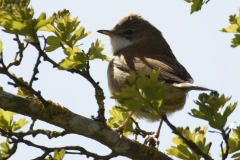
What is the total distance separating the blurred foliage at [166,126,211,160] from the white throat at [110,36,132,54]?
3461 mm

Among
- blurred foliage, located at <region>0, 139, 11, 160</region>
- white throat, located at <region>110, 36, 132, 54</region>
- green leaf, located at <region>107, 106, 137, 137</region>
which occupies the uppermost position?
white throat, located at <region>110, 36, 132, 54</region>

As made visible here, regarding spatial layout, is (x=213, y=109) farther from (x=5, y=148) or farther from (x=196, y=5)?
(x=5, y=148)

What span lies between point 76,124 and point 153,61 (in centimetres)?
247

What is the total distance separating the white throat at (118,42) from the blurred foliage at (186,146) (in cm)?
346

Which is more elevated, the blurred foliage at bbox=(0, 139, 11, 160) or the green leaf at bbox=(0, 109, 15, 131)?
the green leaf at bbox=(0, 109, 15, 131)

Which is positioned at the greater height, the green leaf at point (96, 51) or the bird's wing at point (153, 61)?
the bird's wing at point (153, 61)

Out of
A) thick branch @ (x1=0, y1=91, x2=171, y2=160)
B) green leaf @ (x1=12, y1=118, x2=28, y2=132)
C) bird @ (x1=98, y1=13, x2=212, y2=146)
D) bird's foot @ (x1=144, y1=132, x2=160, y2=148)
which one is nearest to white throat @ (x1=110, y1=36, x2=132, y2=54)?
bird @ (x1=98, y1=13, x2=212, y2=146)

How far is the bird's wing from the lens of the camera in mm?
5430

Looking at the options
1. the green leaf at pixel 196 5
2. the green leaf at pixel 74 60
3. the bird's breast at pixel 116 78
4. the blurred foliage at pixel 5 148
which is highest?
the bird's breast at pixel 116 78

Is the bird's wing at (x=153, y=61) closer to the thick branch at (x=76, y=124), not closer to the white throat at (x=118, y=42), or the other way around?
the white throat at (x=118, y=42)

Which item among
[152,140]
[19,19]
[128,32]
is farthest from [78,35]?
[128,32]

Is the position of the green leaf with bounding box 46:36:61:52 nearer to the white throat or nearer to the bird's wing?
the bird's wing

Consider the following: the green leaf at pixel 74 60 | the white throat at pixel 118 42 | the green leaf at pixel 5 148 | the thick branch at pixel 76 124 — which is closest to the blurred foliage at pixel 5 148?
the green leaf at pixel 5 148

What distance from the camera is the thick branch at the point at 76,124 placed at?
11.8 ft
